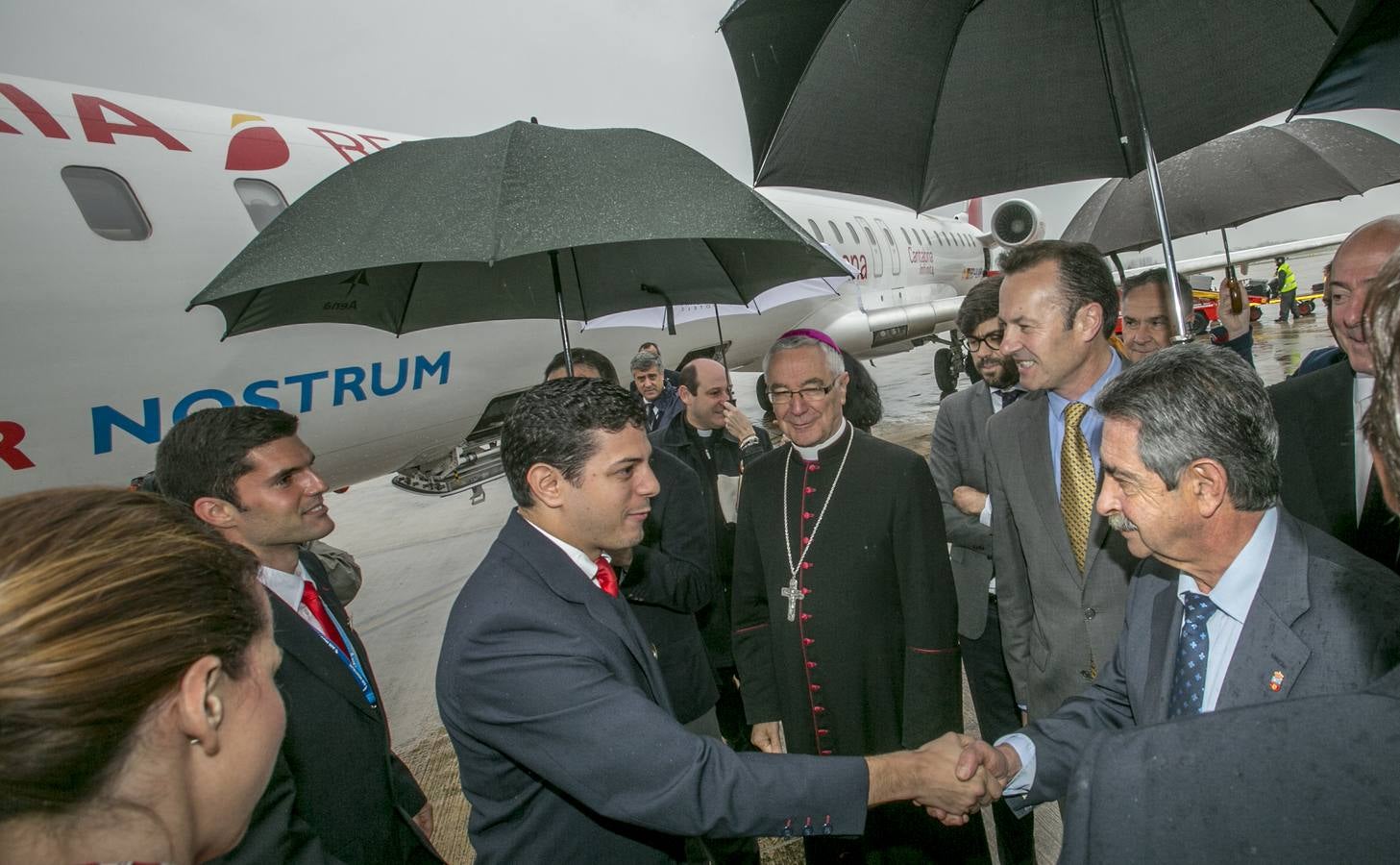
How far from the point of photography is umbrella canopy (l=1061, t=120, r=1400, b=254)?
4.37 m

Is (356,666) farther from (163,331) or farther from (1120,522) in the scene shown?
(163,331)

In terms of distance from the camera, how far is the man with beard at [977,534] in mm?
2824

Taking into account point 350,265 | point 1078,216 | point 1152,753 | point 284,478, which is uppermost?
point 1078,216

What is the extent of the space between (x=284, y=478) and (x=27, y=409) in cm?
256

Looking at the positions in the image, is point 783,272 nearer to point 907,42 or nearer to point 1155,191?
point 907,42

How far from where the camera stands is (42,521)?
2.51 ft

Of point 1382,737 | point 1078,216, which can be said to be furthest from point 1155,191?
point 1078,216

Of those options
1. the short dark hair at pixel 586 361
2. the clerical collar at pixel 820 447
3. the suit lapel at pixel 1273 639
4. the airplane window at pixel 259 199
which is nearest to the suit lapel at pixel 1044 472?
the clerical collar at pixel 820 447

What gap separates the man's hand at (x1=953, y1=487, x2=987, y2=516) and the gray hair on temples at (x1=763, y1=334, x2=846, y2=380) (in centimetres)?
79

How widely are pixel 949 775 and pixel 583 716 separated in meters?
0.91

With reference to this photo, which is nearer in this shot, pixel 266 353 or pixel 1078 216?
pixel 266 353

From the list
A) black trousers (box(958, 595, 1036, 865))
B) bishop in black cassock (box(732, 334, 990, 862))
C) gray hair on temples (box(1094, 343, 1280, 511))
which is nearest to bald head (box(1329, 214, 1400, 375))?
gray hair on temples (box(1094, 343, 1280, 511))

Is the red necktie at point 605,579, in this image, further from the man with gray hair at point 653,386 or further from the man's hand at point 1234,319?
the man's hand at point 1234,319

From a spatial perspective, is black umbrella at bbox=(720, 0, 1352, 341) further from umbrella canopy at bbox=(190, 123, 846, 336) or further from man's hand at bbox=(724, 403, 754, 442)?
man's hand at bbox=(724, 403, 754, 442)
